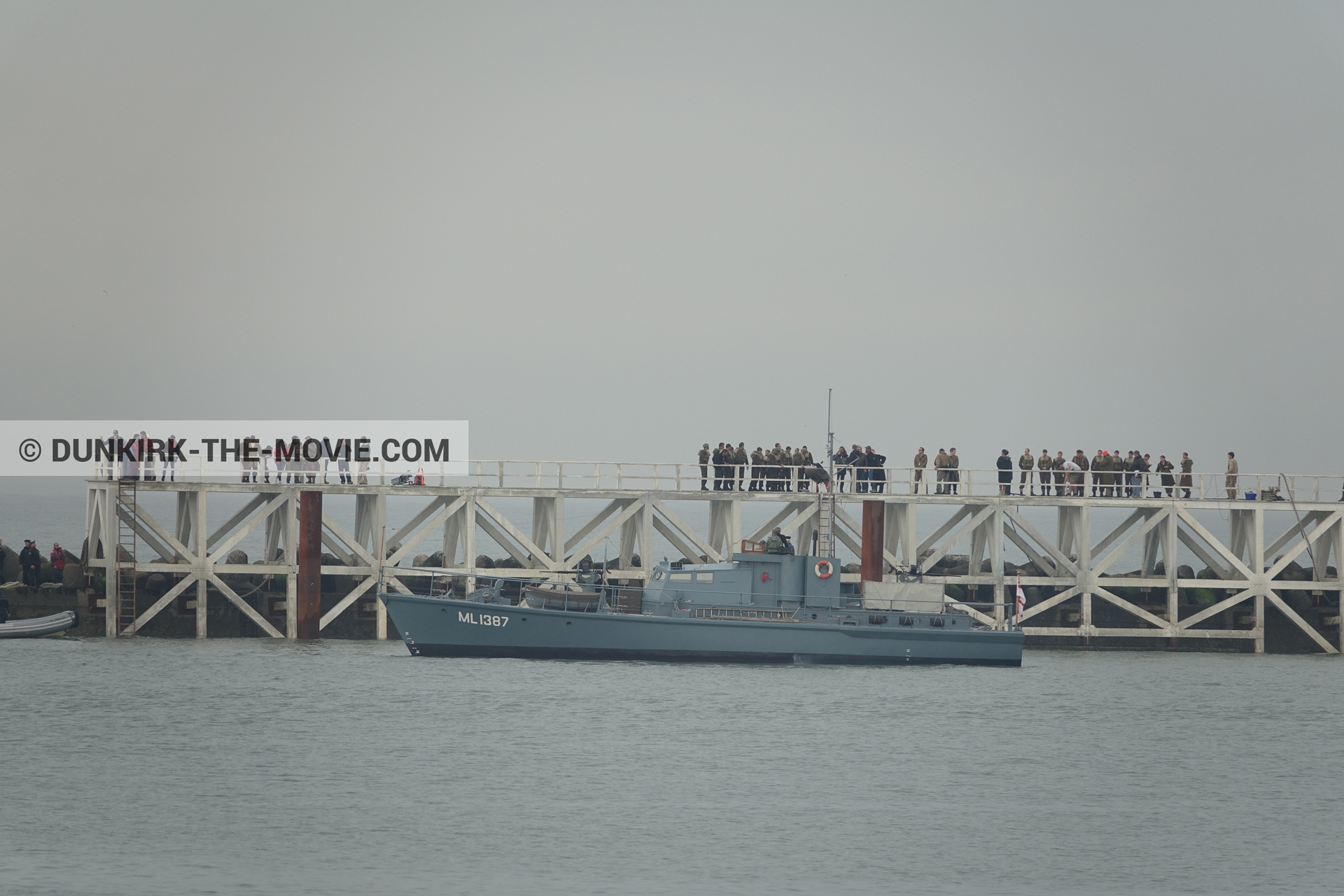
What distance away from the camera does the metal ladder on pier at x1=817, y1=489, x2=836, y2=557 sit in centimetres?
4481

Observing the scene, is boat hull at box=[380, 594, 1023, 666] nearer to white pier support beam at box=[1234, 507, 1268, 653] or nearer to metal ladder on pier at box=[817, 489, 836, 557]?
metal ladder on pier at box=[817, 489, 836, 557]

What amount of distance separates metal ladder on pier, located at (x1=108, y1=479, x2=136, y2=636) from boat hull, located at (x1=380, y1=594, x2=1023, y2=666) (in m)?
8.12

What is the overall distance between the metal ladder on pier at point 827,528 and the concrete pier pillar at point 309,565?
13664mm

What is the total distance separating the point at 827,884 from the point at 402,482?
90.7 ft

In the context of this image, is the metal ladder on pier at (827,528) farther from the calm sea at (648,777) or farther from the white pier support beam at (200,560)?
the white pier support beam at (200,560)

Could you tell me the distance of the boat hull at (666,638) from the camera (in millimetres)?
42688

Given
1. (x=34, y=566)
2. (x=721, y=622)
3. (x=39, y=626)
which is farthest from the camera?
(x=34, y=566)

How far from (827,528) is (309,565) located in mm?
14387

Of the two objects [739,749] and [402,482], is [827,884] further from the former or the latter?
[402,482]

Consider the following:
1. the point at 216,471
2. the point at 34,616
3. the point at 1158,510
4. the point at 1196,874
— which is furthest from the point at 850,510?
the point at 1196,874

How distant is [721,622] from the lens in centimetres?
4256

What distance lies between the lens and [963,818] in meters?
28.1

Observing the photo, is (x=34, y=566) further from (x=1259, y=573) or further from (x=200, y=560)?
(x=1259, y=573)

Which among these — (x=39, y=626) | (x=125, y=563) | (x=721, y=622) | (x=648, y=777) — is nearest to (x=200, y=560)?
(x=125, y=563)
